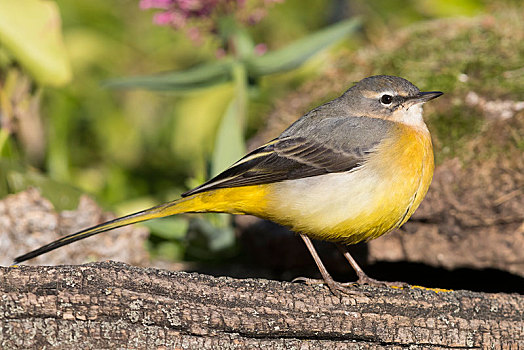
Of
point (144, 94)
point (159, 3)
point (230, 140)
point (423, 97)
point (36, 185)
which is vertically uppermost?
point (144, 94)

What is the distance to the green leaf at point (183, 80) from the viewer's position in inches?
195

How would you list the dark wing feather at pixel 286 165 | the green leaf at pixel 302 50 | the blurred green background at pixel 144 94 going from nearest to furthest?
the dark wing feather at pixel 286 165
the green leaf at pixel 302 50
the blurred green background at pixel 144 94

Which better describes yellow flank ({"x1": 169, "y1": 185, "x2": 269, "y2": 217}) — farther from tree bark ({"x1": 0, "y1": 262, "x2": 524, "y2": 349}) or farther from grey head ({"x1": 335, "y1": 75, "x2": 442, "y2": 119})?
grey head ({"x1": 335, "y1": 75, "x2": 442, "y2": 119})

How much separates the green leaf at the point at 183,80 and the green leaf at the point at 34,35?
0.55 metres

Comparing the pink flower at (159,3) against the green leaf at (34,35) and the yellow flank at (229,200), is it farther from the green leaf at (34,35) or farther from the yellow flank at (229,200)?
the yellow flank at (229,200)

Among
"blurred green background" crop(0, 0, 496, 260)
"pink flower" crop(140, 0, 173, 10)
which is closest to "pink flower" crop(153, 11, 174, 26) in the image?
"pink flower" crop(140, 0, 173, 10)

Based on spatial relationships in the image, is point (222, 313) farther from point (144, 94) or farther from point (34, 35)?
point (144, 94)

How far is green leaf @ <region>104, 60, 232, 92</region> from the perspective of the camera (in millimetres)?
4941

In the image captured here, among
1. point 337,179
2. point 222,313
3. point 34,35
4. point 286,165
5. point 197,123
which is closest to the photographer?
point 222,313

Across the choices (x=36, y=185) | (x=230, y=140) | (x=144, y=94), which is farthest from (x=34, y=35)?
(x=144, y=94)

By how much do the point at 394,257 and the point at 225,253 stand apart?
144cm

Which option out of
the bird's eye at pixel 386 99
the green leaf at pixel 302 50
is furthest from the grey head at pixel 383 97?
the green leaf at pixel 302 50

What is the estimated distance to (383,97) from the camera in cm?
402

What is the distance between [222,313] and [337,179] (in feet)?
3.33
